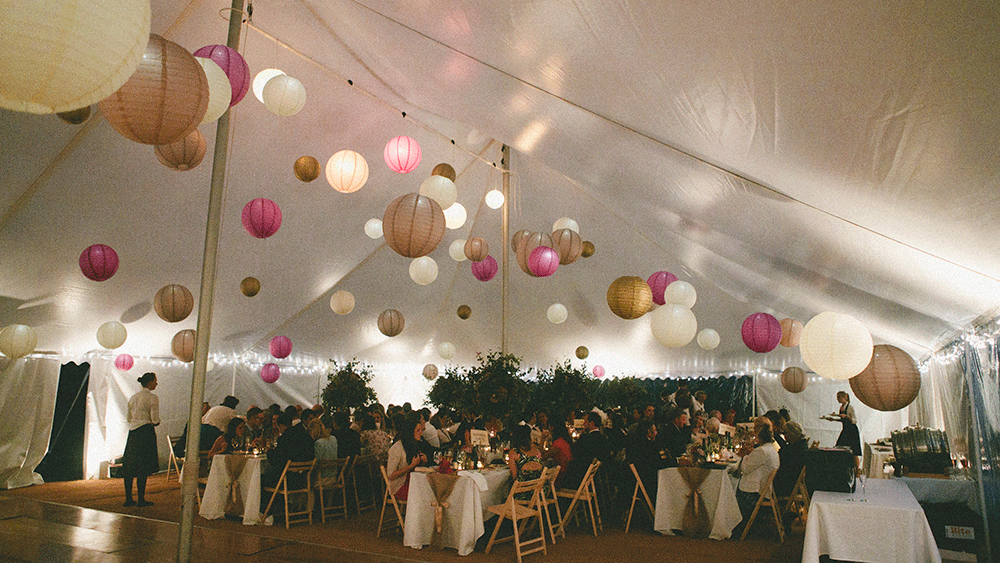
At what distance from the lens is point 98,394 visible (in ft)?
33.2

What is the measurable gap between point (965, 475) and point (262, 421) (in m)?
7.51

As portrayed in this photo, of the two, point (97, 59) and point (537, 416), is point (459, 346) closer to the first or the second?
point (537, 416)

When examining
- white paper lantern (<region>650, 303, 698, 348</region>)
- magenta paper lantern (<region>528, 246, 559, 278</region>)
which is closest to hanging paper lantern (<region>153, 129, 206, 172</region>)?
magenta paper lantern (<region>528, 246, 559, 278</region>)

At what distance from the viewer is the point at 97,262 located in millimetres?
6469

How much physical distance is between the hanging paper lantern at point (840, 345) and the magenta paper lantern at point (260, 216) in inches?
205

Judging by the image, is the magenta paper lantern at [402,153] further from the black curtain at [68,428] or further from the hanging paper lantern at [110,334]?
the black curtain at [68,428]

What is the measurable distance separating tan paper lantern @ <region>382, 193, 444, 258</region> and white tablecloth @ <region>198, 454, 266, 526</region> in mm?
3244

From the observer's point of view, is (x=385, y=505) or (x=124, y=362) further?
(x=124, y=362)

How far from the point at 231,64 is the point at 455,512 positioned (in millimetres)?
3989

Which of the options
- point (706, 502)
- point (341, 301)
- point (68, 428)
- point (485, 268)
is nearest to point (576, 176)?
point (485, 268)

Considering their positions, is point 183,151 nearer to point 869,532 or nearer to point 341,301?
point 341,301

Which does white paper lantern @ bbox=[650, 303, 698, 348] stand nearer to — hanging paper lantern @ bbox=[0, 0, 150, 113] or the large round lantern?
hanging paper lantern @ bbox=[0, 0, 150, 113]

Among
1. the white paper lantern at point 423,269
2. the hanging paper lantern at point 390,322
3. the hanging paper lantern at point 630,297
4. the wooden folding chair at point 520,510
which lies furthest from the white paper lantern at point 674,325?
the hanging paper lantern at point 390,322

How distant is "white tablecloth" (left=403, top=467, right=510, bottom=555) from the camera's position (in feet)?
16.9
